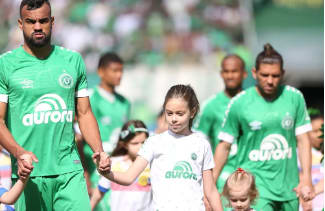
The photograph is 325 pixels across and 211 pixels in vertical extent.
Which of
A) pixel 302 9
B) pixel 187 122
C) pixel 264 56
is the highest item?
pixel 302 9

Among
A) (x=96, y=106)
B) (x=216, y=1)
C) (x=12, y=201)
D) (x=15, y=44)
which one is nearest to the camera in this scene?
(x=12, y=201)

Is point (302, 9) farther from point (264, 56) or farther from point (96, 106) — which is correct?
point (264, 56)

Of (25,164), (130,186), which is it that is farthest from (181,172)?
(130,186)

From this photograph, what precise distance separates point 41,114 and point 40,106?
62 mm

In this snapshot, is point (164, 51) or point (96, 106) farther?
point (164, 51)

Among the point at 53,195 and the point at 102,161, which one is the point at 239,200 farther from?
the point at 53,195

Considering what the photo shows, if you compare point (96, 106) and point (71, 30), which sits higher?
point (71, 30)

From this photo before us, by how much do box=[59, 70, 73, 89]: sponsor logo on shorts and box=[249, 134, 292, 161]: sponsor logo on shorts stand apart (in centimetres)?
234

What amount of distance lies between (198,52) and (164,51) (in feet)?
2.73

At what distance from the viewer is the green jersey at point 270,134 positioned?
7.63 m

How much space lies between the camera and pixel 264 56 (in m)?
7.95

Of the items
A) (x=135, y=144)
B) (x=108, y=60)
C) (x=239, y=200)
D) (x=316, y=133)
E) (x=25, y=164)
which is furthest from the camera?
(x=108, y=60)

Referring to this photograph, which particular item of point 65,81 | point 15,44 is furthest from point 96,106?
point 15,44

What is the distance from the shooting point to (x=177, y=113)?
6.07 meters
